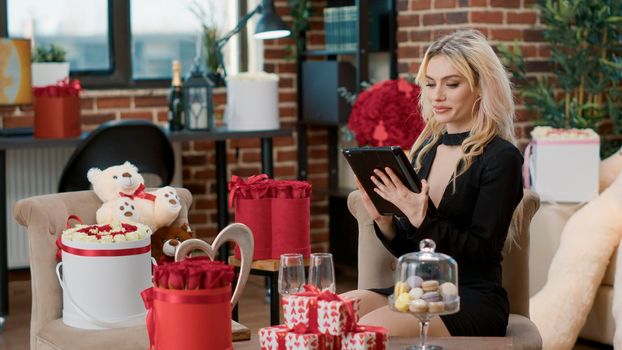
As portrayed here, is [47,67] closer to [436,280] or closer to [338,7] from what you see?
[338,7]

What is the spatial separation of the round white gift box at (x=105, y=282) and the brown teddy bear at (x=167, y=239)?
402 millimetres

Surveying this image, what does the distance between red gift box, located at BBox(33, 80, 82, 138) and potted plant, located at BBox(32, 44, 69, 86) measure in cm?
36

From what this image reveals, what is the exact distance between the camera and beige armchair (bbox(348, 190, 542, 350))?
107 inches

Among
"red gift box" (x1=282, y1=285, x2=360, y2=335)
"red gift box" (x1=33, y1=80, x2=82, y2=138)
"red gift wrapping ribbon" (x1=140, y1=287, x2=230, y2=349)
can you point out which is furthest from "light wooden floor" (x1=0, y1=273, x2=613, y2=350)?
"red gift box" (x1=282, y1=285, x2=360, y2=335)

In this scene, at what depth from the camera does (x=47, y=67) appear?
4.75 meters

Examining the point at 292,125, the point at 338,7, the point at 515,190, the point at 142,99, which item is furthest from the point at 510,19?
the point at 515,190

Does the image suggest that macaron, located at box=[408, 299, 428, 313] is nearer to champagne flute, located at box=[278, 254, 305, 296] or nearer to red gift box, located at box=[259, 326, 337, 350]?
red gift box, located at box=[259, 326, 337, 350]

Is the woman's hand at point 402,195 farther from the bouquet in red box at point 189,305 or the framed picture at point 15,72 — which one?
the framed picture at point 15,72

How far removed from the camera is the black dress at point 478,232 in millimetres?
2471

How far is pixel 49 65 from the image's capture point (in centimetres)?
475

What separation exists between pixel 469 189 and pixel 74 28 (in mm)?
3196

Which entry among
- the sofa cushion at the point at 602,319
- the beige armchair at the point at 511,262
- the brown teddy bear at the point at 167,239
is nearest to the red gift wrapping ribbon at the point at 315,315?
the beige armchair at the point at 511,262

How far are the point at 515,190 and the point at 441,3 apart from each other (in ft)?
7.35

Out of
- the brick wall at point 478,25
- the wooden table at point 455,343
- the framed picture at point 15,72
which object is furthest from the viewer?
the brick wall at point 478,25
